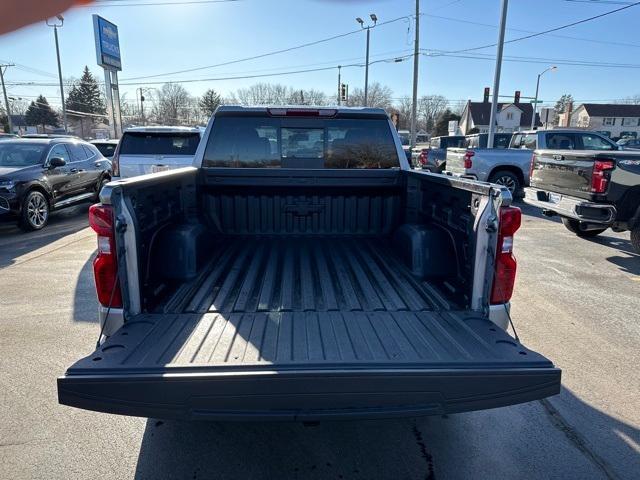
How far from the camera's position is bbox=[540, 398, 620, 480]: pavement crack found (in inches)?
96.9

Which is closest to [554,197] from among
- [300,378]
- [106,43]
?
[300,378]

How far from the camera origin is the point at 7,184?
8195 millimetres

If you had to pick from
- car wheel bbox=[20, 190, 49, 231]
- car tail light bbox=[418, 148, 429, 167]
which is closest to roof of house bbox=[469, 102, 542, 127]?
car tail light bbox=[418, 148, 429, 167]

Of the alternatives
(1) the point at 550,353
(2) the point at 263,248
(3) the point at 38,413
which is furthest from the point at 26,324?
(1) the point at 550,353

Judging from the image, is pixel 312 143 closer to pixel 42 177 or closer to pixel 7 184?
pixel 7 184

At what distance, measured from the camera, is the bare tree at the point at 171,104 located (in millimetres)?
79312

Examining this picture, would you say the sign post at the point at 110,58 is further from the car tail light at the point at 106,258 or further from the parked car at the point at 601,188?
the car tail light at the point at 106,258

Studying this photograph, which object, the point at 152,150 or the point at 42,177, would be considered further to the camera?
the point at 42,177

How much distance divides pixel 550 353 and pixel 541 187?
514cm

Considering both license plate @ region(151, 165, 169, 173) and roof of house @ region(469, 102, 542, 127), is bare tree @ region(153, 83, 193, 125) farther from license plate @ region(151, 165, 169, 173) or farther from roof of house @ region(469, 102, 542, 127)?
license plate @ region(151, 165, 169, 173)

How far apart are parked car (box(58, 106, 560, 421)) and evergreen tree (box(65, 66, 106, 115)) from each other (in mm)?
89611

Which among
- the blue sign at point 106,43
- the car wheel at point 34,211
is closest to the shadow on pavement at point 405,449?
the car wheel at point 34,211

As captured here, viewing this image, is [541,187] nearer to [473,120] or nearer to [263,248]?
[263,248]

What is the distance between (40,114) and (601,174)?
89753mm
